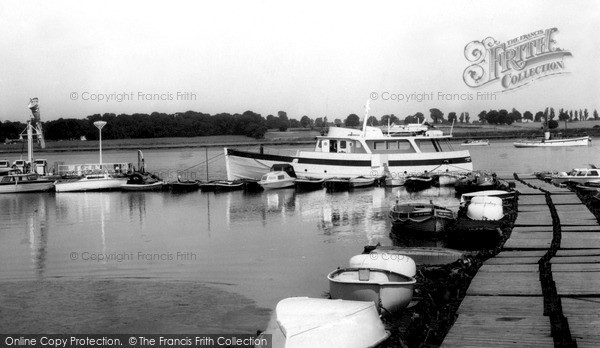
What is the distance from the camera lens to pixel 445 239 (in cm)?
2275

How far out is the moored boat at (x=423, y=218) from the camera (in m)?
22.8

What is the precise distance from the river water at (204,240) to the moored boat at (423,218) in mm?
988

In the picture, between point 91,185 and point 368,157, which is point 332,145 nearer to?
point 368,157

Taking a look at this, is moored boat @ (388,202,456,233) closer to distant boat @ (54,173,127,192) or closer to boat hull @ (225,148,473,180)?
boat hull @ (225,148,473,180)

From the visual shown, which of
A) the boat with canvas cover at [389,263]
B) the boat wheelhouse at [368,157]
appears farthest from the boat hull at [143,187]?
the boat with canvas cover at [389,263]

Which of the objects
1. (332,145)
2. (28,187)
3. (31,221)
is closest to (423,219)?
(31,221)

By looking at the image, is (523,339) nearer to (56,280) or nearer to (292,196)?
(56,280)

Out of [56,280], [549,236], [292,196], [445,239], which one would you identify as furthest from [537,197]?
[56,280]

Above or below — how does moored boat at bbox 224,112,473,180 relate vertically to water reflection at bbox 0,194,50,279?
above

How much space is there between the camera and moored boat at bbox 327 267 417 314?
1214 centimetres

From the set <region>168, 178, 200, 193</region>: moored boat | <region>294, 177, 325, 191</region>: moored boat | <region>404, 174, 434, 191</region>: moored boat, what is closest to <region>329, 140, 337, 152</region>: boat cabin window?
<region>294, 177, 325, 191</region>: moored boat

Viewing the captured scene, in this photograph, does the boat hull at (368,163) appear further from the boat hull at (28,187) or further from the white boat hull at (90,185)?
the boat hull at (28,187)

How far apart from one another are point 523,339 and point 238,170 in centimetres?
4308

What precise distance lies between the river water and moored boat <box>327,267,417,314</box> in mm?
1937
